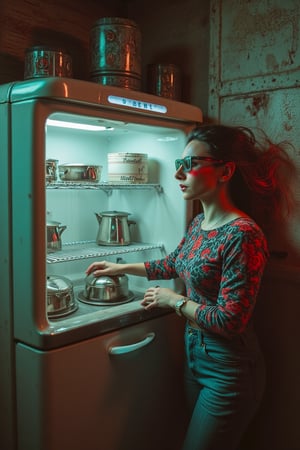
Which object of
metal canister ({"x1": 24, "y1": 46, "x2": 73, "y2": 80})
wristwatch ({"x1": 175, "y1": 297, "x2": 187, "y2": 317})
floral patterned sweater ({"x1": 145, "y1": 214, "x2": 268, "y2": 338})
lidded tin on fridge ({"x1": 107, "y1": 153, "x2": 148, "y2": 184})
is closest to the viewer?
floral patterned sweater ({"x1": 145, "y1": 214, "x2": 268, "y2": 338})

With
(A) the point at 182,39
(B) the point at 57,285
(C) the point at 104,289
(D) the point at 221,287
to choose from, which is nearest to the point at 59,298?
(B) the point at 57,285

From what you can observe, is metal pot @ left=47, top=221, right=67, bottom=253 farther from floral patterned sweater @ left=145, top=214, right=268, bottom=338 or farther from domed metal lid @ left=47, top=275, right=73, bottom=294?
floral patterned sweater @ left=145, top=214, right=268, bottom=338

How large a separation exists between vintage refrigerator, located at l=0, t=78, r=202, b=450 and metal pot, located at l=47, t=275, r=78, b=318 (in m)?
0.04

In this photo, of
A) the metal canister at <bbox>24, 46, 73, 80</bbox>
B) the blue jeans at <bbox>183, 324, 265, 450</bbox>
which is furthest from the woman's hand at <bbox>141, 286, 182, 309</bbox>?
the metal canister at <bbox>24, 46, 73, 80</bbox>

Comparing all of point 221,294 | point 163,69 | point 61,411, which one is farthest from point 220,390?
point 163,69

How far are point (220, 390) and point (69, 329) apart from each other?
1.69ft

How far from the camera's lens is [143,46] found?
7.09ft

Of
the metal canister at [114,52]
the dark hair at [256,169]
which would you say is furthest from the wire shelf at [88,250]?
the metal canister at [114,52]

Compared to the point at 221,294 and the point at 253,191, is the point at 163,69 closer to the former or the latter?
the point at 253,191

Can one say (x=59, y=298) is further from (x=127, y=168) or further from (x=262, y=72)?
(x=262, y=72)

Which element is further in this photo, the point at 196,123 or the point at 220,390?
the point at 196,123

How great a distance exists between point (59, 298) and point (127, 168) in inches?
23.5

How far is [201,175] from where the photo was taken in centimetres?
145

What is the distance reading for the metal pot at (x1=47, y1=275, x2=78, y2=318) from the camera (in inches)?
60.1
